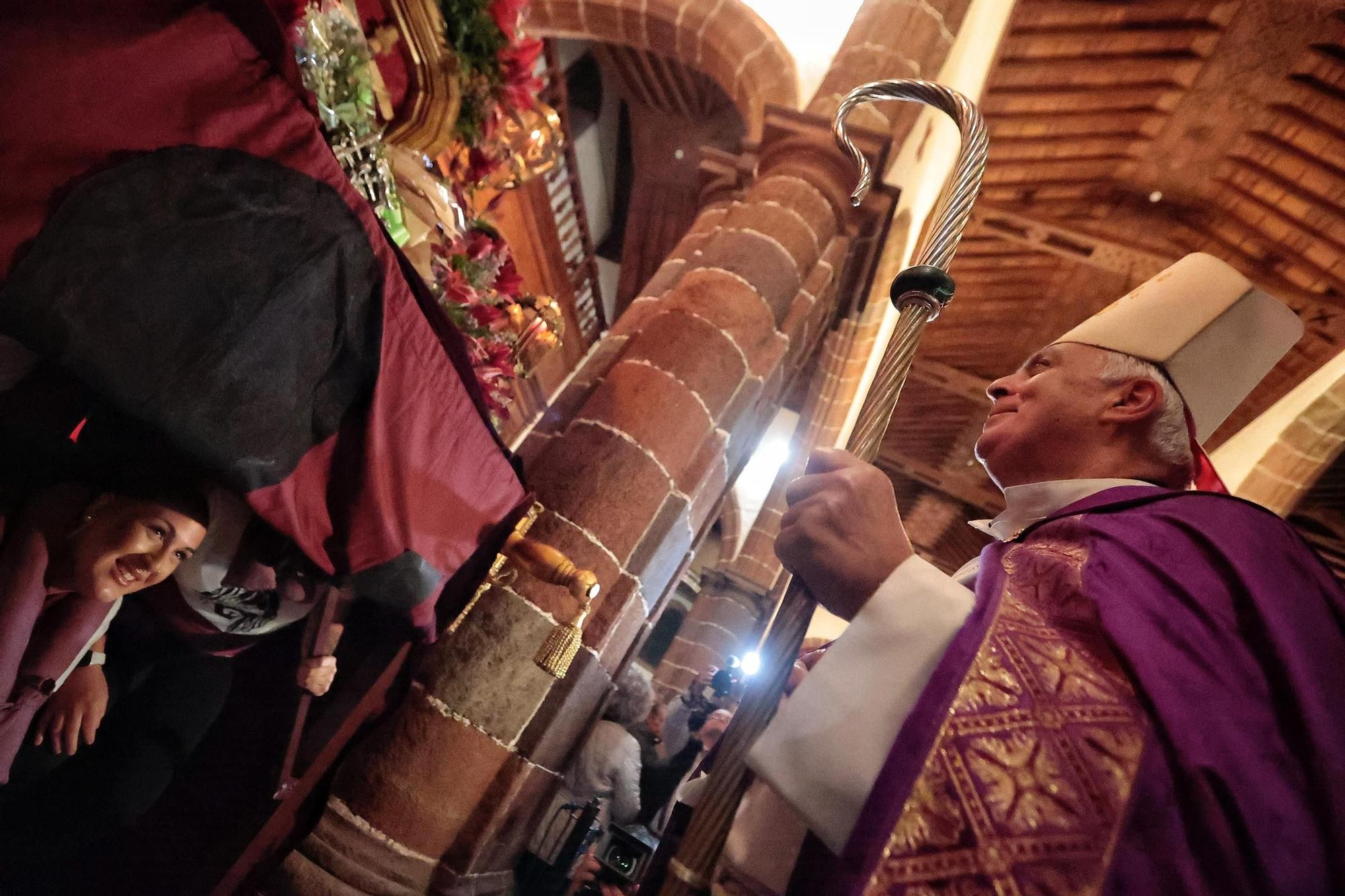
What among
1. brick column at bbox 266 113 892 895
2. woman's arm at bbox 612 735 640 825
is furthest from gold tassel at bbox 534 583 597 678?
woman's arm at bbox 612 735 640 825

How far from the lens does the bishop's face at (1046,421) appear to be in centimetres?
116

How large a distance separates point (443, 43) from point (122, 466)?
1513 millimetres

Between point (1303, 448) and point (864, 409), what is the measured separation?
18.4ft

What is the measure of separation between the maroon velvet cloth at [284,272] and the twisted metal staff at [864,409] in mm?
899

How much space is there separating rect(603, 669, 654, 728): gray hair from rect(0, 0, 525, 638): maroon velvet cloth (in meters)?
0.98

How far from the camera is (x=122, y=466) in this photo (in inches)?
51.1

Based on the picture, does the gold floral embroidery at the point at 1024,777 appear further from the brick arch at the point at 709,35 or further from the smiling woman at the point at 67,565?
the brick arch at the point at 709,35

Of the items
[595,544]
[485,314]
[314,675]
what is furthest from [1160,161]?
[314,675]

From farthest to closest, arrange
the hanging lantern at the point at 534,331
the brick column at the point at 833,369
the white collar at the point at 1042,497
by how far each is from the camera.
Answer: the brick column at the point at 833,369 → the hanging lantern at the point at 534,331 → the white collar at the point at 1042,497

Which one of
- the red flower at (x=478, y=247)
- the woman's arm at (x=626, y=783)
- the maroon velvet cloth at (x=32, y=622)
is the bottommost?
the maroon velvet cloth at (x=32, y=622)

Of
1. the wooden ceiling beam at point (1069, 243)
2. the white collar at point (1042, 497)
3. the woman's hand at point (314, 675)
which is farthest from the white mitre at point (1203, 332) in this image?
the wooden ceiling beam at point (1069, 243)

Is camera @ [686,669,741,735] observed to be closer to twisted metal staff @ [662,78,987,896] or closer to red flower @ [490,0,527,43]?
twisted metal staff @ [662,78,987,896]

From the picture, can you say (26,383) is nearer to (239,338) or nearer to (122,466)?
(122,466)

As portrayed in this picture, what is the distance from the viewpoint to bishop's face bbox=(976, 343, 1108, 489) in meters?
1.16
